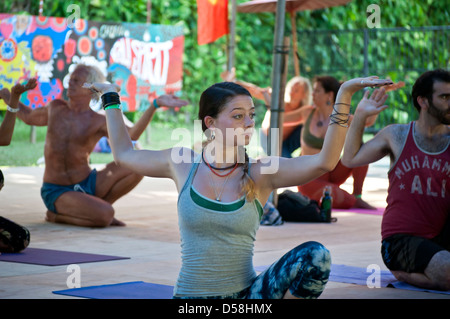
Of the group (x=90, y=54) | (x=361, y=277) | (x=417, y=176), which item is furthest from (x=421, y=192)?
(x=90, y=54)

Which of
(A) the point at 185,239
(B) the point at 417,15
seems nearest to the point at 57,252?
(A) the point at 185,239

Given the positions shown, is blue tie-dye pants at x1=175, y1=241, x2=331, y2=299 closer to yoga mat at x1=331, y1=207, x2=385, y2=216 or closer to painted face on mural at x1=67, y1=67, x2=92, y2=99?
painted face on mural at x1=67, y1=67, x2=92, y2=99

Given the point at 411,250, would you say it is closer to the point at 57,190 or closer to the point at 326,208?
the point at 326,208

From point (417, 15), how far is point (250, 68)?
413cm

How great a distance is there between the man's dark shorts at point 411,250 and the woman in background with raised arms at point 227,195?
151cm

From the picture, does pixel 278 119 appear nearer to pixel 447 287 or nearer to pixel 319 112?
pixel 319 112

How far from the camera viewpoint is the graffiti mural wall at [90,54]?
430 inches

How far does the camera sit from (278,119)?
7.40m

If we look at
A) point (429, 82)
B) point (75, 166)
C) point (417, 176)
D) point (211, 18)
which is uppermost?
point (211, 18)

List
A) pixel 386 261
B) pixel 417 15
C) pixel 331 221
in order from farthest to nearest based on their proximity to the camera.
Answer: pixel 417 15, pixel 331 221, pixel 386 261

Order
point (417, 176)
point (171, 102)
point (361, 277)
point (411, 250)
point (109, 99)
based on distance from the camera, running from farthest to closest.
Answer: point (171, 102) → point (361, 277) → point (417, 176) → point (411, 250) → point (109, 99)

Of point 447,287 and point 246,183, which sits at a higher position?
point 246,183

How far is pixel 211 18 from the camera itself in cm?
945

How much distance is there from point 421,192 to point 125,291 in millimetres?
1668
